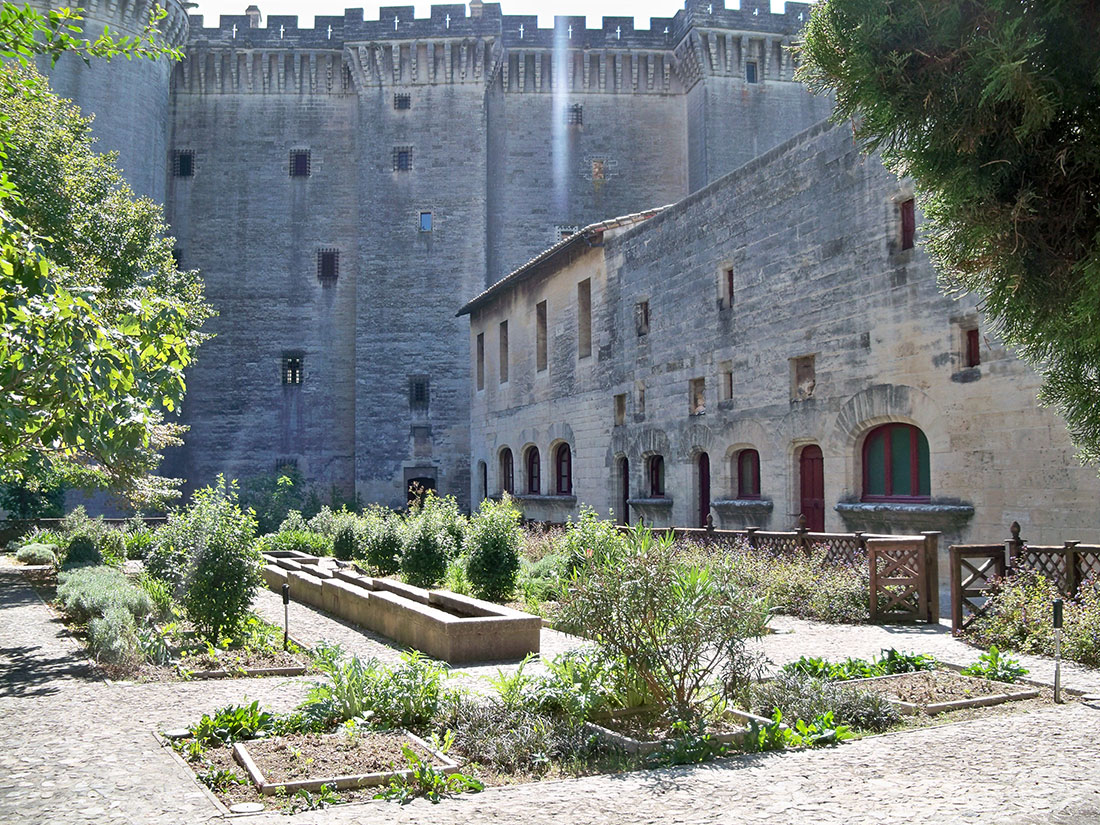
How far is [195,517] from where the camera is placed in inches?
442

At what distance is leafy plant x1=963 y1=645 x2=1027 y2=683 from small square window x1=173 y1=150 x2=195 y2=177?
38.4 m

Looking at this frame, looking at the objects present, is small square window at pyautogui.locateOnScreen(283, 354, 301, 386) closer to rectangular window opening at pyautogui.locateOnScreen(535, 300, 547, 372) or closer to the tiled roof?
the tiled roof

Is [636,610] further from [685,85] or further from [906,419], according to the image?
[685,85]

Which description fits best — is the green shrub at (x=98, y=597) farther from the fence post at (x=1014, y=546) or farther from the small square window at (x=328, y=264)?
the small square window at (x=328, y=264)

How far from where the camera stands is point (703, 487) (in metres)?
22.2

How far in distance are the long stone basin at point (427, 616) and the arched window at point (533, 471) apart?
14.3 meters

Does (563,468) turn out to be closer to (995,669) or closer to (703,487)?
(703,487)

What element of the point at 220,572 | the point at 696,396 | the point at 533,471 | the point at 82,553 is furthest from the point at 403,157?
the point at 220,572

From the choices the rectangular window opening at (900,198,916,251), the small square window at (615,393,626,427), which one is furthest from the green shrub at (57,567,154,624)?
the small square window at (615,393,626,427)

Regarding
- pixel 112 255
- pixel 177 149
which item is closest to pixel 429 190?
pixel 177 149

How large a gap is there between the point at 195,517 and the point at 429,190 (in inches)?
1160

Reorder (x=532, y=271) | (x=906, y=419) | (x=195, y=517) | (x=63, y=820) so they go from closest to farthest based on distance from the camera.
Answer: (x=63, y=820) → (x=195, y=517) → (x=906, y=419) → (x=532, y=271)

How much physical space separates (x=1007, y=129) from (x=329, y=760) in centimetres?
533

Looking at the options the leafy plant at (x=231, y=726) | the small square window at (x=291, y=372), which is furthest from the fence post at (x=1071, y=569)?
the small square window at (x=291, y=372)
